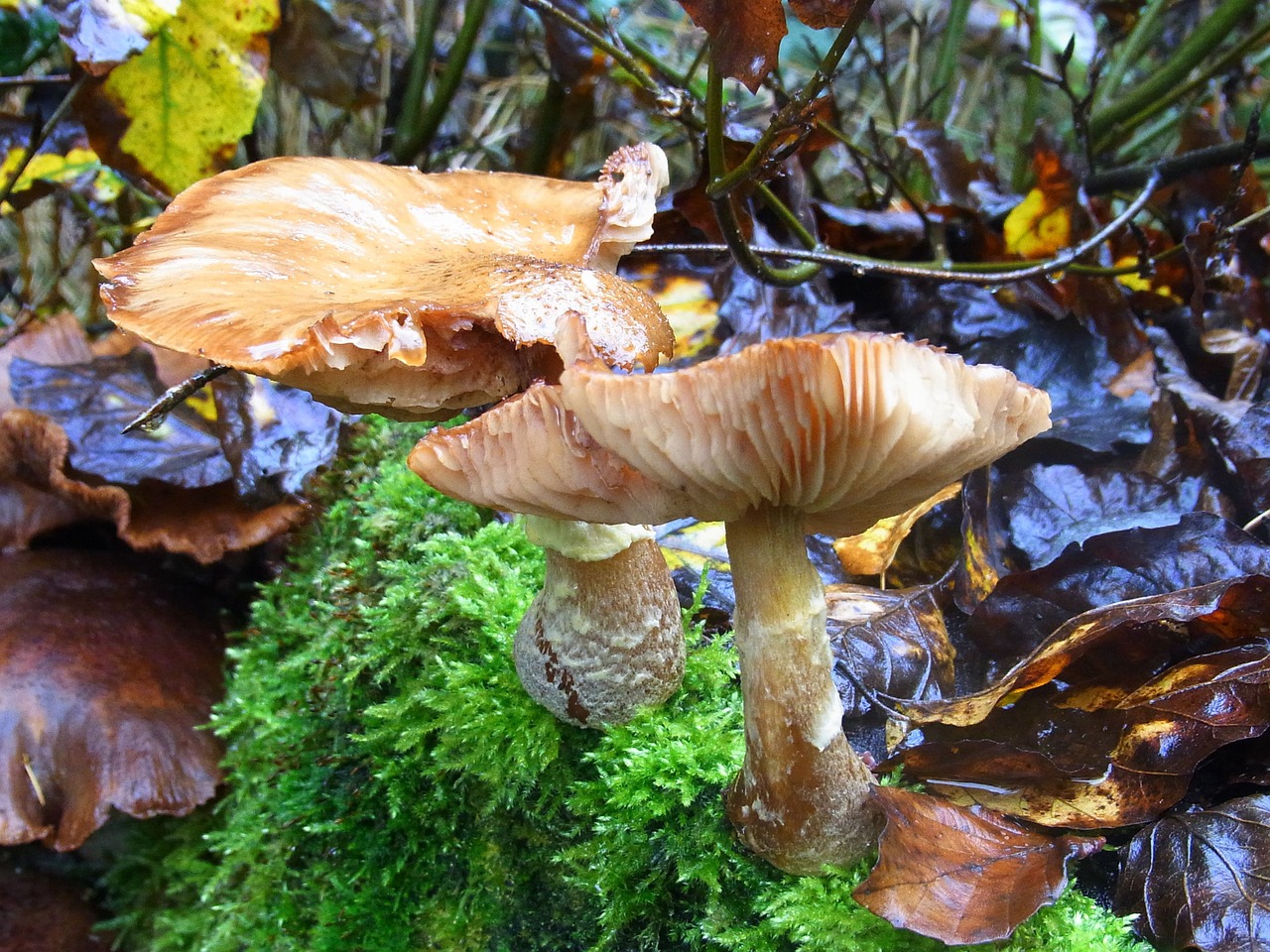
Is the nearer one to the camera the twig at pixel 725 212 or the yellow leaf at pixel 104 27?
the twig at pixel 725 212

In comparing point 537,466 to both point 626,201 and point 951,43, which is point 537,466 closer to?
point 626,201

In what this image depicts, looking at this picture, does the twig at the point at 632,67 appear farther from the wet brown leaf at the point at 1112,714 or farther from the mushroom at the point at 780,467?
the wet brown leaf at the point at 1112,714

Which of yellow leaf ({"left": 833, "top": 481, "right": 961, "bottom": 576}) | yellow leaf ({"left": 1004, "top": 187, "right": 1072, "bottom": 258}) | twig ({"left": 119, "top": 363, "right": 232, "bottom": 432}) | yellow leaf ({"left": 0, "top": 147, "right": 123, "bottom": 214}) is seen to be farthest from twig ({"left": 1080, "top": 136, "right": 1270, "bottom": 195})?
yellow leaf ({"left": 0, "top": 147, "right": 123, "bottom": 214})

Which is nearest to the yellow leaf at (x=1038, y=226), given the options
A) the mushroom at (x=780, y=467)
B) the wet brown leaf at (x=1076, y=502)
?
the wet brown leaf at (x=1076, y=502)

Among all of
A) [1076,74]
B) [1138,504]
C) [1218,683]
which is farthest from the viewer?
[1076,74]

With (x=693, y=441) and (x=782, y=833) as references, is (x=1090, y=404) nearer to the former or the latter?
(x=782, y=833)

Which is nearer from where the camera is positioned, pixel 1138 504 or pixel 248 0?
pixel 1138 504

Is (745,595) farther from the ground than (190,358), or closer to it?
closer to it

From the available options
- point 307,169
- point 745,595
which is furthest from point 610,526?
point 307,169
